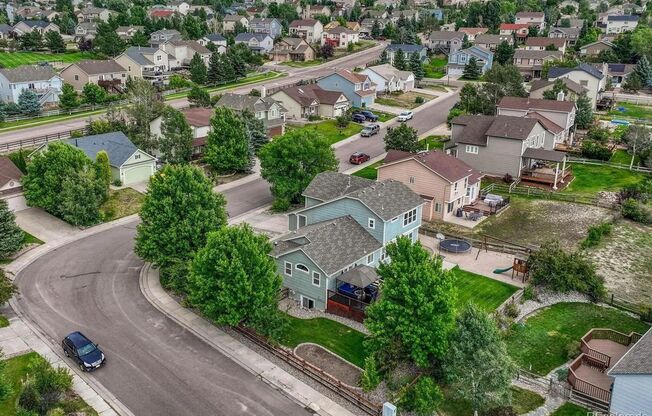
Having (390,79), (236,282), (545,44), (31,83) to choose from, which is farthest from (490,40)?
(236,282)

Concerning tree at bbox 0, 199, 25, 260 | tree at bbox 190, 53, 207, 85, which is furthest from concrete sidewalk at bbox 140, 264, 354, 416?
tree at bbox 190, 53, 207, 85

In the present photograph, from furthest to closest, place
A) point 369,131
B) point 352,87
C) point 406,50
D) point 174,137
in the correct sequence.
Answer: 1. point 406,50
2. point 352,87
3. point 369,131
4. point 174,137

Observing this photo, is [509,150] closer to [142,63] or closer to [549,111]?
[549,111]

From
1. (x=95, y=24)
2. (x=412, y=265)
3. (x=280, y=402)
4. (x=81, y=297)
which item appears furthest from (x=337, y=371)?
(x=95, y=24)

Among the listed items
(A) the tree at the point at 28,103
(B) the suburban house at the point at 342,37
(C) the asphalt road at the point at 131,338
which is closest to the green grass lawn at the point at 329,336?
(C) the asphalt road at the point at 131,338

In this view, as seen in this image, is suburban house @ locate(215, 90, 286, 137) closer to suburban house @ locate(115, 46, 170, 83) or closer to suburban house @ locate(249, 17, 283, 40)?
suburban house @ locate(115, 46, 170, 83)

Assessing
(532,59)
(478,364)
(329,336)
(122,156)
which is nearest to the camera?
Answer: (478,364)

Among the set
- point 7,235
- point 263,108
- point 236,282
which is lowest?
point 263,108
